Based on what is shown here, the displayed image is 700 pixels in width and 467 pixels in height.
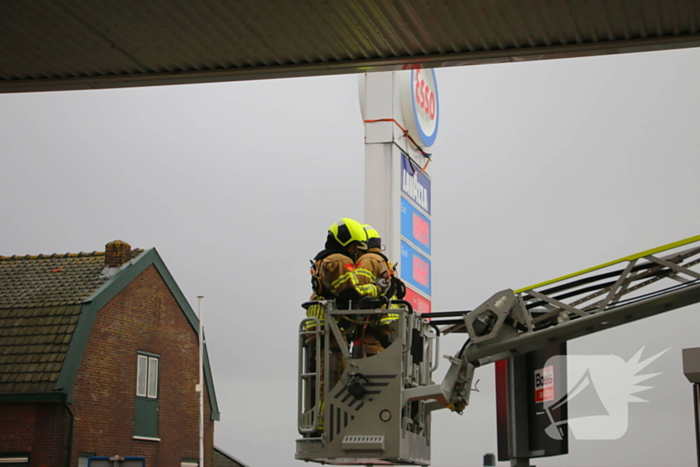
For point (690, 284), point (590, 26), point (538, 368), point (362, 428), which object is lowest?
point (362, 428)

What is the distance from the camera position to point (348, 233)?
9969 millimetres

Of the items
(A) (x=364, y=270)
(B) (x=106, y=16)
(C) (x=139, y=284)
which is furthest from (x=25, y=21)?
(C) (x=139, y=284)

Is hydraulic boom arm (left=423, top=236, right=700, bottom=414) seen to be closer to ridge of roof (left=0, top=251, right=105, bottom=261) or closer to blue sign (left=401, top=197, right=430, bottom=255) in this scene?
blue sign (left=401, top=197, right=430, bottom=255)

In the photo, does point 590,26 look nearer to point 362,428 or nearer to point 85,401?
point 362,428

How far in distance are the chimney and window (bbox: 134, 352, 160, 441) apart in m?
2.57

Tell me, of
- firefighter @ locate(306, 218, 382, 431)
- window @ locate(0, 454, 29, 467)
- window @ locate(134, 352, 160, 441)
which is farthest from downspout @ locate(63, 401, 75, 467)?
firefighter @ locate(306, 218, 382, 431)

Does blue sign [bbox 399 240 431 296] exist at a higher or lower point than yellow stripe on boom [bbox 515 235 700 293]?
higher

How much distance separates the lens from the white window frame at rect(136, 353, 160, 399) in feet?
85.6

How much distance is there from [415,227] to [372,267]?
6.60 meters

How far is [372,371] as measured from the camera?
930 centimetres

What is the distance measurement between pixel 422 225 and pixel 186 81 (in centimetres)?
757

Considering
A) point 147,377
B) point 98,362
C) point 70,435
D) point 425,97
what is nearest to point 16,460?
point 70,435

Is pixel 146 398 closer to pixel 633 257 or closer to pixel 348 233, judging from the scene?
pixel 348 233

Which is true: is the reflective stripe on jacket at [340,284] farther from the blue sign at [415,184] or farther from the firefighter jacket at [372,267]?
the blue sign at [415,184]
